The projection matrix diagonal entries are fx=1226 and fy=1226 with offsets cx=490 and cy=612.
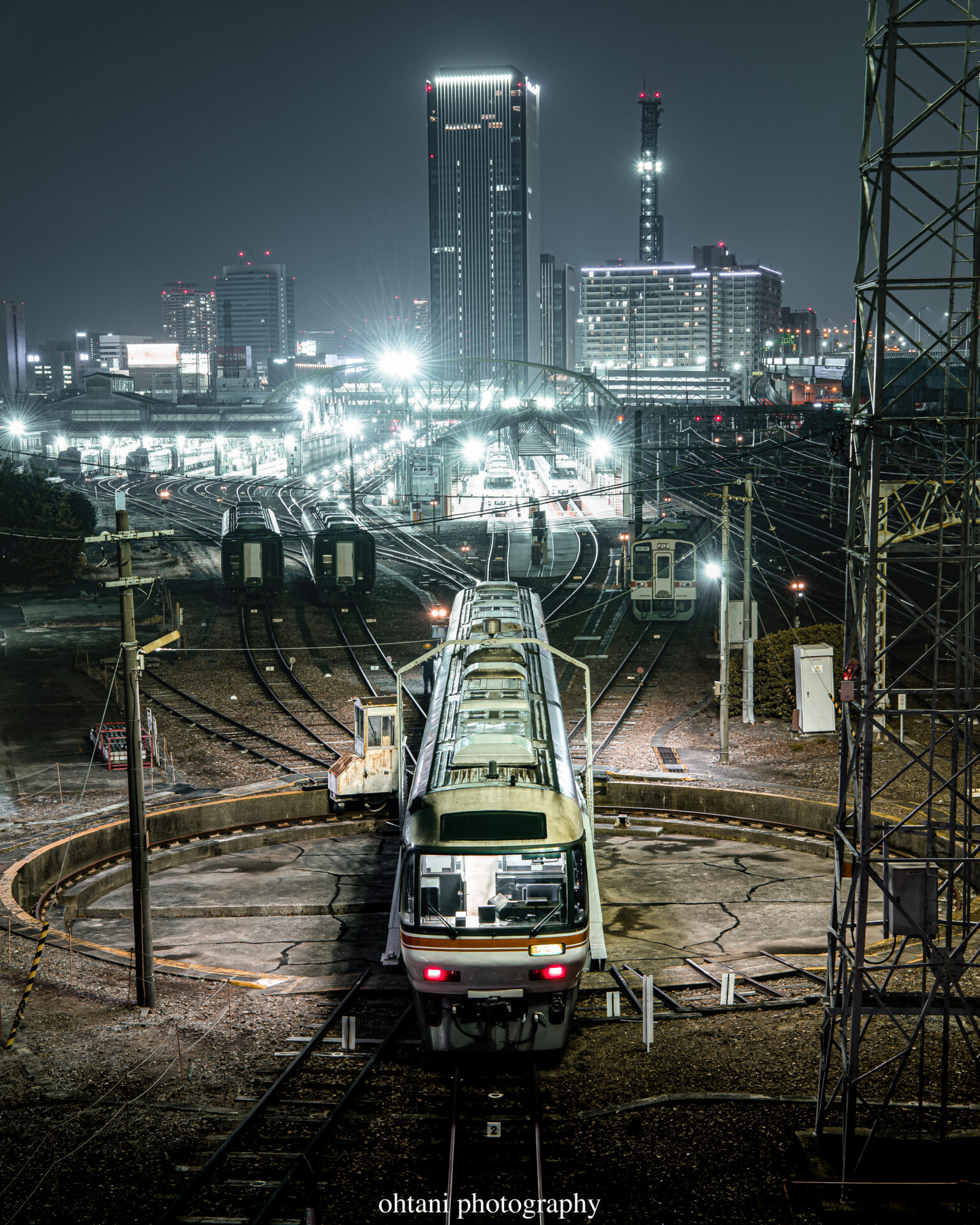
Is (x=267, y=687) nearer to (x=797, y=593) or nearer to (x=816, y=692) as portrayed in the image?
(x=816, y=692)

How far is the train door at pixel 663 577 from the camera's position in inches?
1665

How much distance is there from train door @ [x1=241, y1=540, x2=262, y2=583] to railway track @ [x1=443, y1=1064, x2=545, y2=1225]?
36.7 meters

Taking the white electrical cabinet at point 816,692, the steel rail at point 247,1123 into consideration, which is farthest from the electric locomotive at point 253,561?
the steel rail at point 247,1123

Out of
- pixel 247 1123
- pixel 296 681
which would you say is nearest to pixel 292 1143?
pixel 247 1123

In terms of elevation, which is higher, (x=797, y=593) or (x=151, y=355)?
(x=151, y=355)

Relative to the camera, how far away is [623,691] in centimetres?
3331

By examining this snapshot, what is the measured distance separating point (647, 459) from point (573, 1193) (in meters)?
82.3

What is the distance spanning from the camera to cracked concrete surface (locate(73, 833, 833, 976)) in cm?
1736

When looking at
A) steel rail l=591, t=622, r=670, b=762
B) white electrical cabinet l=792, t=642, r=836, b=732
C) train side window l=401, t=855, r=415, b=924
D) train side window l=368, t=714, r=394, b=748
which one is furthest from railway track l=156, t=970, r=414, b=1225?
white electrical cabinet l=792, t=642, r=836, b=732

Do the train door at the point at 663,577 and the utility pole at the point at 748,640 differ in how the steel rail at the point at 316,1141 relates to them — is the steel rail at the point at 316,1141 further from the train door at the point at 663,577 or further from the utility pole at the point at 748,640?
the train door at the point at 663,577

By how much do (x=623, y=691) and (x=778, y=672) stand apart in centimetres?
457

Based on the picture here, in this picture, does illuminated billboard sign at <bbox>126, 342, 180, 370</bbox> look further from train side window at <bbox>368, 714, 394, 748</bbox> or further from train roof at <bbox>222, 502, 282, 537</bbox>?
train side window at <bbox>368, 714, 394, 748</bbox>

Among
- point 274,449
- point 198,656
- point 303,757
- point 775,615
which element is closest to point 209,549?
point 198,656

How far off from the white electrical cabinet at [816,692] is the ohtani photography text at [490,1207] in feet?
64.0
